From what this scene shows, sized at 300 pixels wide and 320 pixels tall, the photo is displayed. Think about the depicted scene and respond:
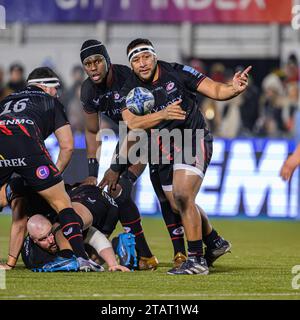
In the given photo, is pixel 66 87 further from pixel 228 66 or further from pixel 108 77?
pixel 108 77

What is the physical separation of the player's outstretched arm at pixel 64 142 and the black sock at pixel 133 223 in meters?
0.87

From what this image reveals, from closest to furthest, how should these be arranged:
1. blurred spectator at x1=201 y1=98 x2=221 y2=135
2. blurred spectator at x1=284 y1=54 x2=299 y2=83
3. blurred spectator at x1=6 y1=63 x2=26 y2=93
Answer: blurred spectator at x1=201 y1=98 x2=221 y2=135, blurred spectator at x1=284 y1=54 x2=299 y2=83, blurred spectator at x1=6 y1=63 x2=26 y2=93

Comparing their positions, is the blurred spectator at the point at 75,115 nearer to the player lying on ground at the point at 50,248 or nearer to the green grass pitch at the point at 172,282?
the green grass pitch at the point at 172,282

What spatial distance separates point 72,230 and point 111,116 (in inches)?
93.2

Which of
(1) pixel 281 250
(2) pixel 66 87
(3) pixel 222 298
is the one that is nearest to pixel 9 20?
(2) pixel 66 87

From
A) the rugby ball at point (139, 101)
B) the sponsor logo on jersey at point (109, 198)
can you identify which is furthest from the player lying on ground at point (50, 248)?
the rugby ball at point (139, 101)

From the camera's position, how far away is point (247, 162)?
1917 cm

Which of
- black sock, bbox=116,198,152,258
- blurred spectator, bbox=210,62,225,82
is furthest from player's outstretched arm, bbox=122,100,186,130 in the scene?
blurred spectator, bbox=210,62,225,82

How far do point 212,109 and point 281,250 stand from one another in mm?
8904

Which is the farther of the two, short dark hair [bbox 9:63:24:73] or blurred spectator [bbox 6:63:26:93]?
short dark hair [bbox 9:63:24:73]

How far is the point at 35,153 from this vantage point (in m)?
10.6

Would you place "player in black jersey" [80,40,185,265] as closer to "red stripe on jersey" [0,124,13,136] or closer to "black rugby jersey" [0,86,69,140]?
"black rugby jersey" [0,86,69,140]

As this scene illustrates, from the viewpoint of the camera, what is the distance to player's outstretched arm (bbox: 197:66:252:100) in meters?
10.3

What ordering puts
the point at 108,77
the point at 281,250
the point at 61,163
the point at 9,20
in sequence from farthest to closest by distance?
1. the point at 9,20
2. the point at 281,250
3. the point at 108,77
4. the point at 61,163
